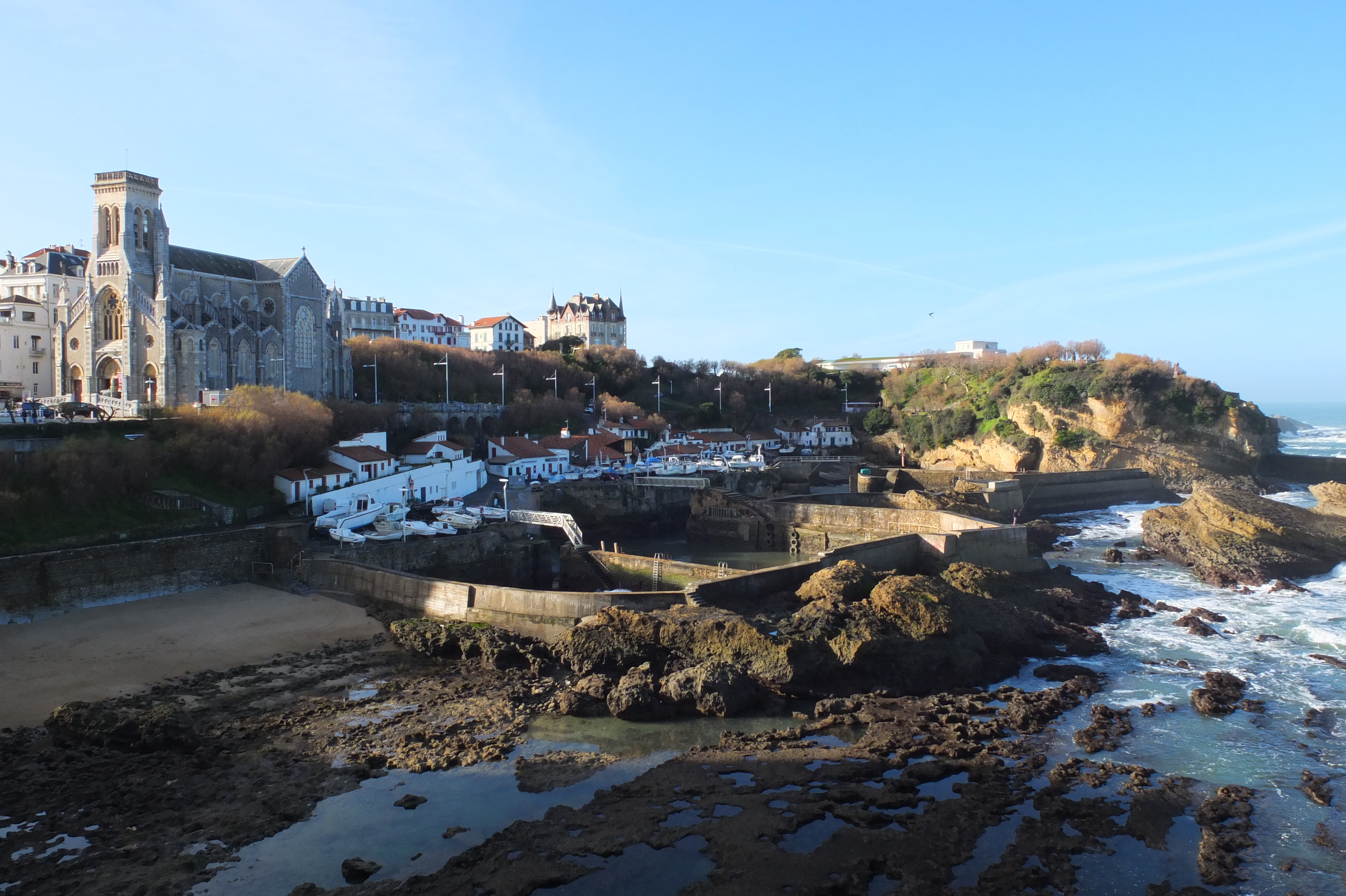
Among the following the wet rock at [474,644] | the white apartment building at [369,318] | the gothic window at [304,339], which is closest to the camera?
the wet rock at [474,644]

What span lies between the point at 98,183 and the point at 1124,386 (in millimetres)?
61317

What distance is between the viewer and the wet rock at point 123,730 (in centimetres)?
1509

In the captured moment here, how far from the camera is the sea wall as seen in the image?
21.3m

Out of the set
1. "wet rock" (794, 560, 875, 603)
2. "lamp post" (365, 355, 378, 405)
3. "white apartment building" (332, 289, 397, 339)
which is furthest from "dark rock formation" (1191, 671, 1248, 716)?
"white apartment building" (332, 289, 397, 339)

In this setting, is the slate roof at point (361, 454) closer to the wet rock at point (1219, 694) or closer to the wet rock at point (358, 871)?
the wet rock at point (358, 871)

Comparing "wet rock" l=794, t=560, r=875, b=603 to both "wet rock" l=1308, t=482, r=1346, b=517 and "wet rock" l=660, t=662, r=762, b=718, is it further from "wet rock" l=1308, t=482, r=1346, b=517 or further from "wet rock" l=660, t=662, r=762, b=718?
"wet rock" l=1308, t=482, r=1346, b=517

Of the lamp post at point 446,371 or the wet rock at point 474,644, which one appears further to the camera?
the lamp post at point 446,371

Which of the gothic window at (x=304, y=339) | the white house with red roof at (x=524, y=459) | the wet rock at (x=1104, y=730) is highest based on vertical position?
the gothic window at (x=304, y=339)

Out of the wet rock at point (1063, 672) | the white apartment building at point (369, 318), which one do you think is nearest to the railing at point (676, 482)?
the wet rock at point (1063, 672)

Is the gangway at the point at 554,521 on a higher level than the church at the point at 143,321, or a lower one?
lower

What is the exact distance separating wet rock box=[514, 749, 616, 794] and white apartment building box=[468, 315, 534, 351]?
84.7 meters

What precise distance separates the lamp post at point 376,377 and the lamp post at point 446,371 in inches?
168

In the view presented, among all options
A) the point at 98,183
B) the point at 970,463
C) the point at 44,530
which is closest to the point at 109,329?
the point at 98,183

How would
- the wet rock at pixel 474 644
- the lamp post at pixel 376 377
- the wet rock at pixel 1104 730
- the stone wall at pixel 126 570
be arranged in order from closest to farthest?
the wet rock at pixel 1104 730
the wet rock at pixel 474 644
the stone wall at pixel 126 570
the lamp post at pixel 376 377
